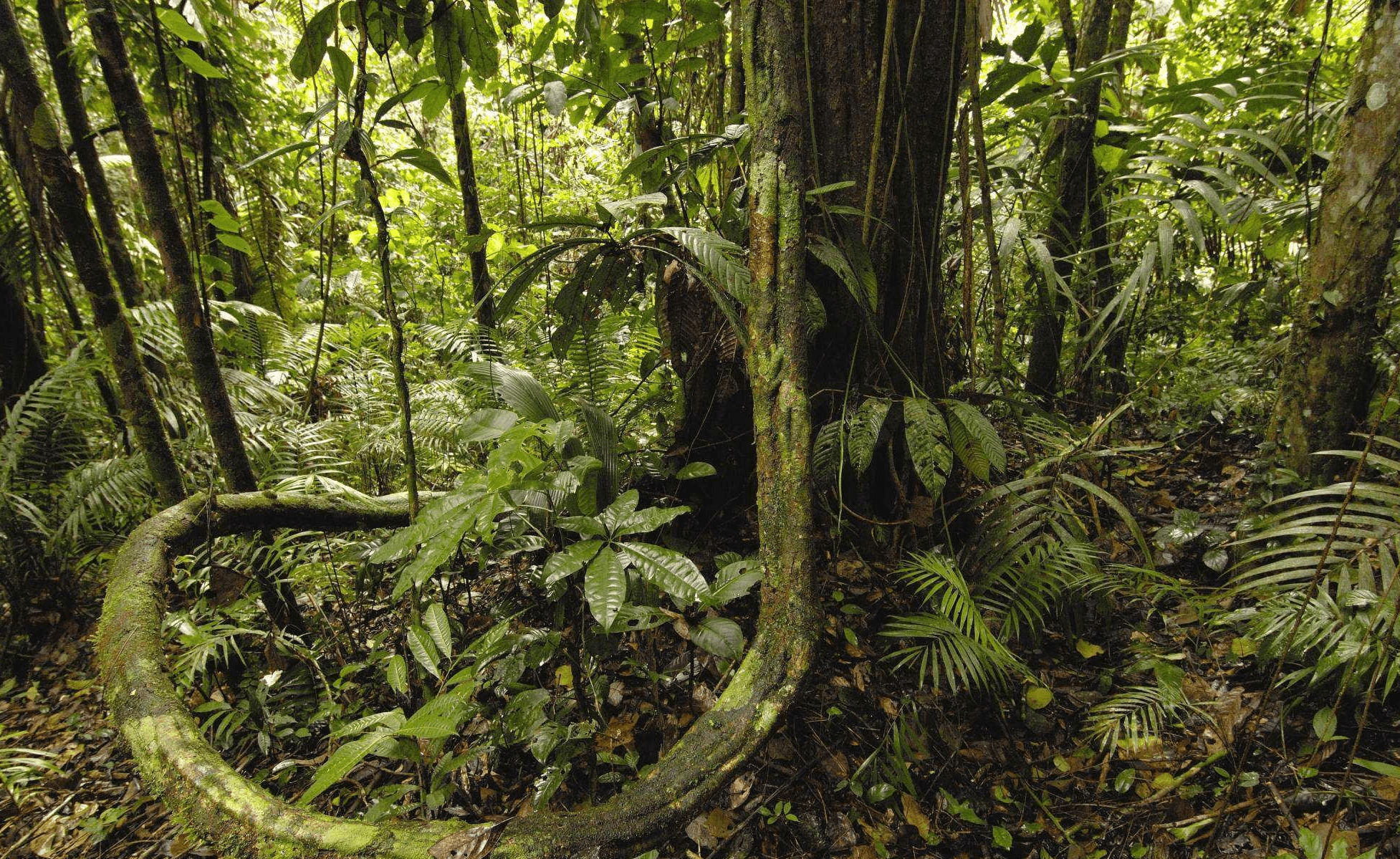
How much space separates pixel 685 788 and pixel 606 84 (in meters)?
2.48

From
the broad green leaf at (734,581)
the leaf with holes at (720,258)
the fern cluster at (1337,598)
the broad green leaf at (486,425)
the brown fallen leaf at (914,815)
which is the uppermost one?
Answer: the leaf with holes at (720,258)

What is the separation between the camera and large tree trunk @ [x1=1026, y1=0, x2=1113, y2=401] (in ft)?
9.62

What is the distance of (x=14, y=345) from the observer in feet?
13.7

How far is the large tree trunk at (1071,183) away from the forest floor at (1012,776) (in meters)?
1.43

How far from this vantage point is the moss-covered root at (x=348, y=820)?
1.02 m

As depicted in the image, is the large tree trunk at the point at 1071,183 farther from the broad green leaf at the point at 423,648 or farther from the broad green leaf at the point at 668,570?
the broad green leaf at the point at 423,648

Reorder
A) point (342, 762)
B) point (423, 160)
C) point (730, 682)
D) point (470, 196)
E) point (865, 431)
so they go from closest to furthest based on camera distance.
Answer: point (342, 762) < point (730, 682) < point (423, 160) < point (865, 431) < point (470, 196)

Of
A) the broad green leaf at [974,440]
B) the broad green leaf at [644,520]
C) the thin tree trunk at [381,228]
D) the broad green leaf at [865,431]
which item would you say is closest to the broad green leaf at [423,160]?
the thin tree trunk at [381,228]

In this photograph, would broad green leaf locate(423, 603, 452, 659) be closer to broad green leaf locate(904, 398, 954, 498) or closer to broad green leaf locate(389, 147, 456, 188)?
broad green leaf locate(389, 147, 456, 188)

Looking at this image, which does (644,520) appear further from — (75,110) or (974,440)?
(75,110)

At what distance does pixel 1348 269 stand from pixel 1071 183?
1.38 metres

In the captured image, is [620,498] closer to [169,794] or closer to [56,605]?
[169,794]

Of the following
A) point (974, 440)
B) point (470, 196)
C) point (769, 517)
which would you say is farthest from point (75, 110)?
point (974, 440)

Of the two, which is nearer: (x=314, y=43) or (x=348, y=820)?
(x=348, y=820)
